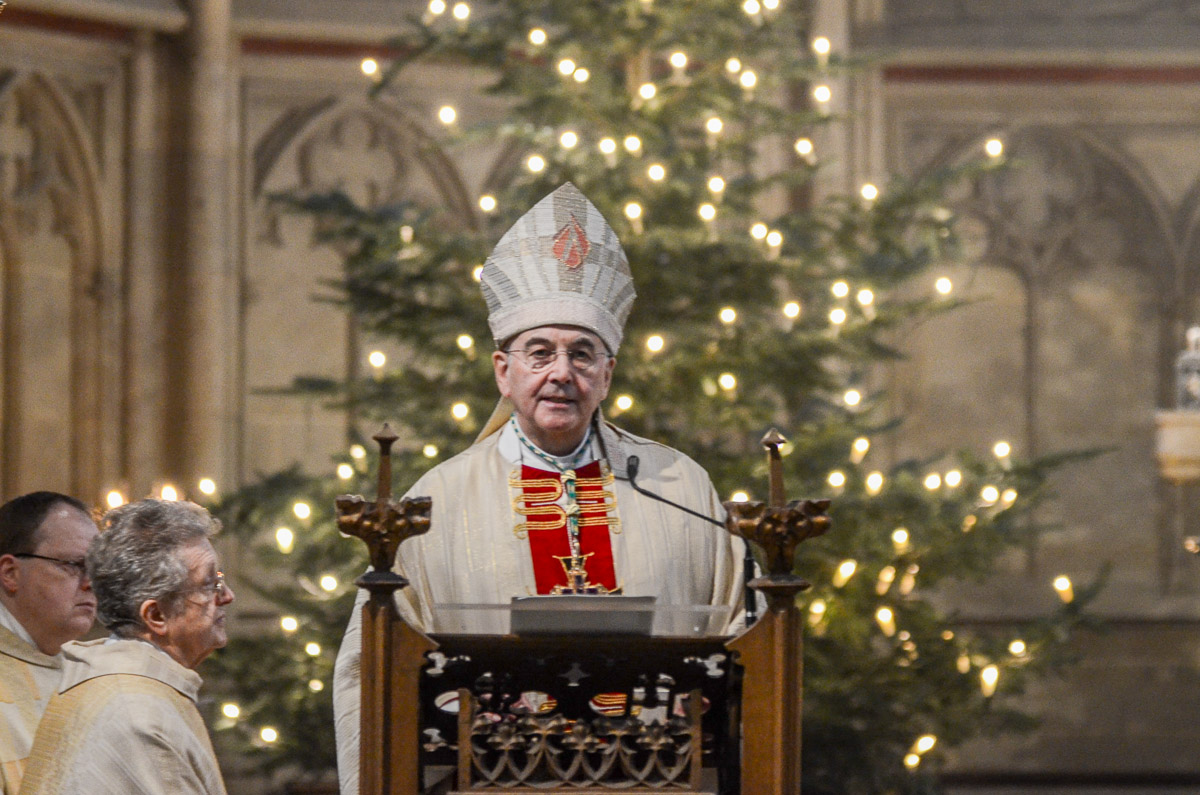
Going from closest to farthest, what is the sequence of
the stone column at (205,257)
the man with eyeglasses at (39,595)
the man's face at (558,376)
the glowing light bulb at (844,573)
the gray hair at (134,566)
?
the gray hair at (134,566) → the man's face at (558,376) → the man with eyeglasses at (39,595) → the glowing light bulb at (844,573) → the stone column at (205,257)

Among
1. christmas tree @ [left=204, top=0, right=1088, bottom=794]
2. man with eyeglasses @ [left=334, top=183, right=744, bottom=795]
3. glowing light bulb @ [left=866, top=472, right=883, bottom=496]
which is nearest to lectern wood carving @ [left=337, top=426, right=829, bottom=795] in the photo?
man with eyeglasses @ [left=334, top=183, right=744, bottom=795]

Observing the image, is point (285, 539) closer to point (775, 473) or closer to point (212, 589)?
point (212, 589)

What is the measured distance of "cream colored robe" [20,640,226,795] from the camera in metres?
2.32

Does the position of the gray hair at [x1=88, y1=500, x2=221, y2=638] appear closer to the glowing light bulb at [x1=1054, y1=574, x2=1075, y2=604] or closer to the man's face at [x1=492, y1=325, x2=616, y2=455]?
the man's face at [x1=492, y1=325, x2=616, y2=455]

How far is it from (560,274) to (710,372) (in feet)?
9.33

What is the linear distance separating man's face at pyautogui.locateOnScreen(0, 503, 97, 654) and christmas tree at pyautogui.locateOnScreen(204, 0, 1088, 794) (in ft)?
7.38

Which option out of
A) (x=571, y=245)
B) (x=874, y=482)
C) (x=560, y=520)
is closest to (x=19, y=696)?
(x=560, y=520)

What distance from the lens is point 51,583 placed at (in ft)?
10.0

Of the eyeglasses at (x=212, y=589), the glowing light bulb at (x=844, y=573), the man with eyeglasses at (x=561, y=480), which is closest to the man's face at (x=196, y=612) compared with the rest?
the eyeglasses at (x=212, y=589)

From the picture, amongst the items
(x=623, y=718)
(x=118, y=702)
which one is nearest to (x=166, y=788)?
(x=118, y=702)

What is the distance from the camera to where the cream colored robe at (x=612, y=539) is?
2.81 metres

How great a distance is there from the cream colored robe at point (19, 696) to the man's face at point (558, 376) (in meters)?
0.85

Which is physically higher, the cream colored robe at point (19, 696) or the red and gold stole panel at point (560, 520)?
the red and gold stole panel at point (560, 520)

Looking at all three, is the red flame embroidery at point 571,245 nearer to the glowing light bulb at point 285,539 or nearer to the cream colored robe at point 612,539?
the cream colored robe at point 612,539
